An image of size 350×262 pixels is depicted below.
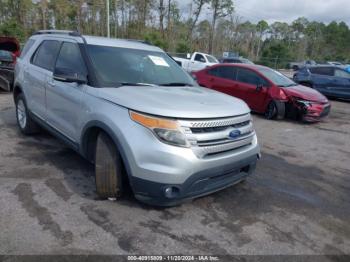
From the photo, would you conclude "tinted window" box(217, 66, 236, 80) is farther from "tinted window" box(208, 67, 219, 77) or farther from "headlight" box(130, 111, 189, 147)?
"headlight" box(130, 111, 189, 147)

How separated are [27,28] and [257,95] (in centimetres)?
3442

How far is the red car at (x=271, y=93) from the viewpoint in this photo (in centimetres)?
877

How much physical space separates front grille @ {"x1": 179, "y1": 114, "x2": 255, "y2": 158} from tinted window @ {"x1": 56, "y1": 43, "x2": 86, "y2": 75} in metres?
1.62

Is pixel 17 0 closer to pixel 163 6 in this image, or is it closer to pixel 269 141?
pixel 163 6

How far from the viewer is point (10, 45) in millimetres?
11570

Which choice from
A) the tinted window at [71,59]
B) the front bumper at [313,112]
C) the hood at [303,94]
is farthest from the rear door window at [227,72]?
the tinted window at [71,59]

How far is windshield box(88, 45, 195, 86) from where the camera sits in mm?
3791

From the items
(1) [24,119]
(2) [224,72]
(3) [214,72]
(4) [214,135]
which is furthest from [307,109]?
(1) [24,119]

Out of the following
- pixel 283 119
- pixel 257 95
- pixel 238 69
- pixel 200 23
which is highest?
pixel 200 23

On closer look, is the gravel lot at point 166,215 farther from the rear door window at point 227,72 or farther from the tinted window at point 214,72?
the tinted window at point 214,72

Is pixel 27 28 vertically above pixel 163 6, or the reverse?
pixel 163 6

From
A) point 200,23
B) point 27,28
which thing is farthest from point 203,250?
point 200,23

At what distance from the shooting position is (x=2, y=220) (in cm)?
311

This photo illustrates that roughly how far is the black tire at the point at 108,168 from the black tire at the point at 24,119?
2.66 meters
